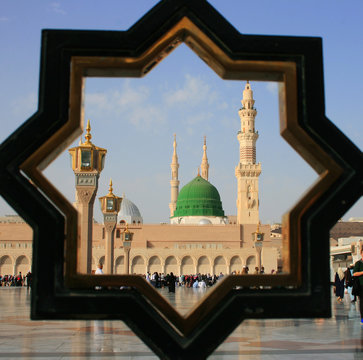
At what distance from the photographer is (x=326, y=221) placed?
96.5 inches

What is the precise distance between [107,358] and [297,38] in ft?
8.92

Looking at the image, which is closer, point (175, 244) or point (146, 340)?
point (146, 340)

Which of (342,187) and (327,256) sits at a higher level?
(342,187)

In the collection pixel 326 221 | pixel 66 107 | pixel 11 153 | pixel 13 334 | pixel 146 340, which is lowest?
pixel 13 334

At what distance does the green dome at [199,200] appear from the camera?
54031mm

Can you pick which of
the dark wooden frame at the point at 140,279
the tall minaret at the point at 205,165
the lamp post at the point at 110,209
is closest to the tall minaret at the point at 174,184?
the tall minaret at the point at 205,165

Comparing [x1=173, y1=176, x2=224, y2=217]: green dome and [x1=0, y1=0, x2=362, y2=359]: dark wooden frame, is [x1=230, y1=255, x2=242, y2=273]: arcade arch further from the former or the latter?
[x1=0, y1=0, x2=362, y2=359]: dark wooden frame

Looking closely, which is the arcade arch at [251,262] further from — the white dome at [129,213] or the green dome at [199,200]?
the white dome at [129,213]

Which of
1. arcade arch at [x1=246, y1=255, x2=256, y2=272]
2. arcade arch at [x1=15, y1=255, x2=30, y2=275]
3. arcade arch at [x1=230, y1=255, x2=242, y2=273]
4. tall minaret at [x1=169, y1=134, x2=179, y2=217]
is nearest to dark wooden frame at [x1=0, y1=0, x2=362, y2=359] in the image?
arcade arch at [x1=15, y1=255, x2=30, y2=275]

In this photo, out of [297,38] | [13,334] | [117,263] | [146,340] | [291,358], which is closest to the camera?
[146,340]

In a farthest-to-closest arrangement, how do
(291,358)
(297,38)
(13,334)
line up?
(13,334) < (291,358) < (297,38)

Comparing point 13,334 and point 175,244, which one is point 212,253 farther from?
point 13,334

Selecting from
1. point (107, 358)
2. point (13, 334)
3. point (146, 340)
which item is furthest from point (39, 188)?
point (13, 334)

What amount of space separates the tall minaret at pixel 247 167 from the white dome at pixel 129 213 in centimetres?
1134
